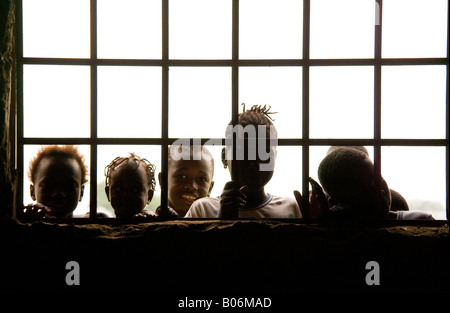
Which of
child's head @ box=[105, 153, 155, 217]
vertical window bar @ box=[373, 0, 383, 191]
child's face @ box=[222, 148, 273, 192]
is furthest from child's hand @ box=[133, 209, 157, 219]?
vertical window bar @ box=[373, 0, 383, 191]

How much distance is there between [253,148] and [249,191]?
0.37 feet

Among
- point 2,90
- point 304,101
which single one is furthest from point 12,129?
point 304,101

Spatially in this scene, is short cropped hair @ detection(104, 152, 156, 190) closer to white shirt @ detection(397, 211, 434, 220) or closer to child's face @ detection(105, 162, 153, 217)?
child's face @ detection(105, 162, 153, 217)

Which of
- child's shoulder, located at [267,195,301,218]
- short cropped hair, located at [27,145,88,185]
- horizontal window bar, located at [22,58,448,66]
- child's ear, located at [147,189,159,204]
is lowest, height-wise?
child's shoulder, located at [267,195,301,218]

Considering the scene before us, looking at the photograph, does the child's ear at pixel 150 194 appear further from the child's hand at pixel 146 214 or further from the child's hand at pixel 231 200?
the child's hand at pixel 231 200

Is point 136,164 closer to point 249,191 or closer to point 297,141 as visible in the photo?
point 249,191

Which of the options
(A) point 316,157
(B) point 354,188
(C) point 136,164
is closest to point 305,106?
(A) point 316,157

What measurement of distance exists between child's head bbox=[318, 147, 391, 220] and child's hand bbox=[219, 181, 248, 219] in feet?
0.67

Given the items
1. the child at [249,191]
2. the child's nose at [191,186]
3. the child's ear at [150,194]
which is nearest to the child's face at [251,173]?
the child at [249,191]

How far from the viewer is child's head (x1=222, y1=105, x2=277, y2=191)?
3.66ft

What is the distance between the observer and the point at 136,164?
1127 mm

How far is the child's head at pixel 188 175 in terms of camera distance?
115 cm

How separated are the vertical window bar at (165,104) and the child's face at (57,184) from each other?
219 millimetres
